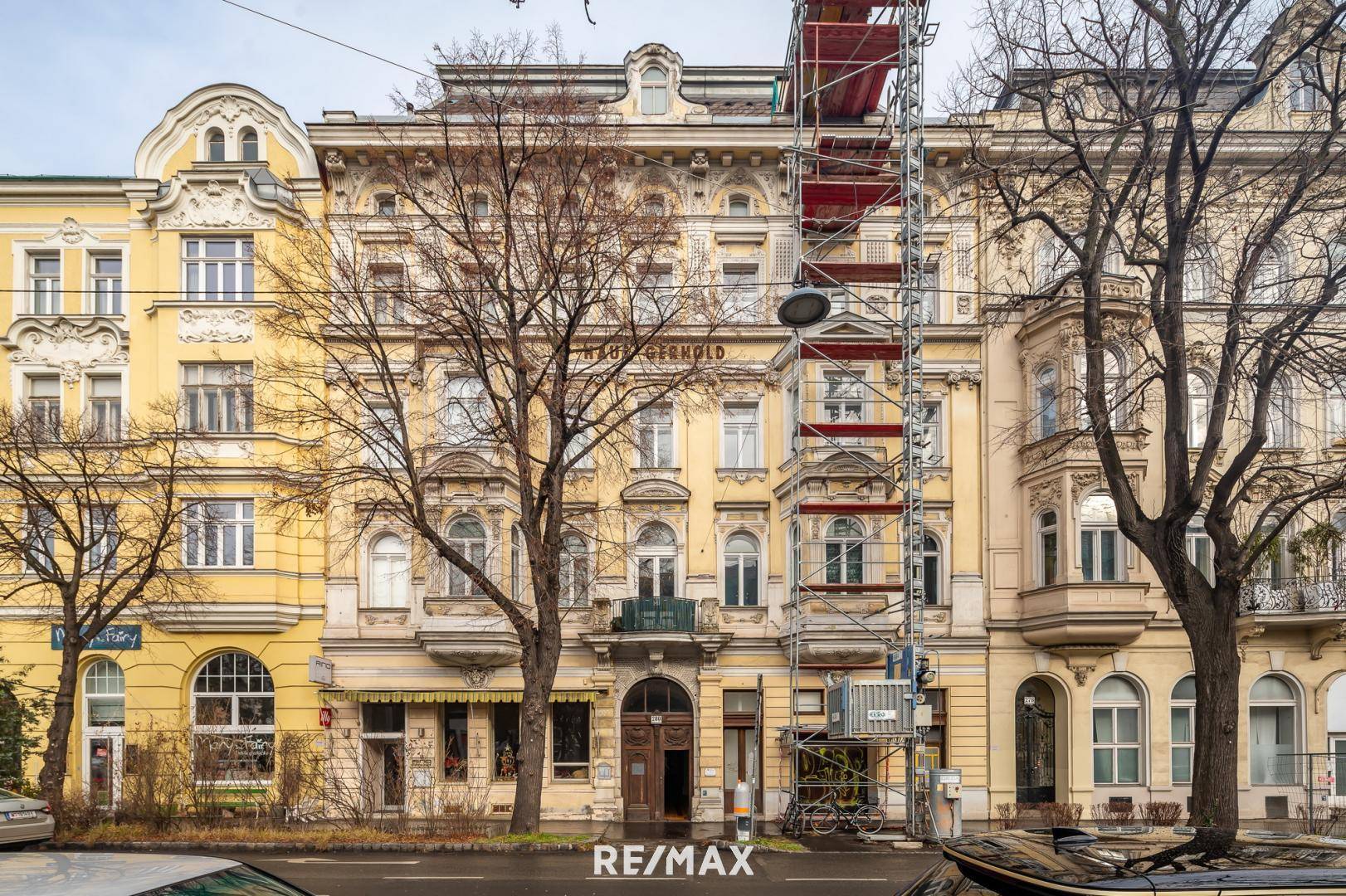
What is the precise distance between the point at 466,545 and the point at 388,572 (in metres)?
2.08

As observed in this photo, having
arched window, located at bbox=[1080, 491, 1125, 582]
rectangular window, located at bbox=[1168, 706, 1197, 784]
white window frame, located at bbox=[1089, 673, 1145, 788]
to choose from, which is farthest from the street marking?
rectangular window, located at bbox=[1168, 706, 1197, 784]

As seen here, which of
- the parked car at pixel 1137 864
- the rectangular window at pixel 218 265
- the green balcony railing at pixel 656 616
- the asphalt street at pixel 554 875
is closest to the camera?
the parked car at pixel 1137 864

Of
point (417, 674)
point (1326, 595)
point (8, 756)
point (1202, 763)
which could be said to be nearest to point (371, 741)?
point (417, 674)

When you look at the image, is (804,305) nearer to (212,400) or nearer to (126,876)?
(126,876)

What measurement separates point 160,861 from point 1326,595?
2464 cm

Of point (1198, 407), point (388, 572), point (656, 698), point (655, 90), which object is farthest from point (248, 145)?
point (1198, 407)

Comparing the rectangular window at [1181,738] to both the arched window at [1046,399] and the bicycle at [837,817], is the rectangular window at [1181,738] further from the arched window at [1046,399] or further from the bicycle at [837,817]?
the bicycle at [837,817]

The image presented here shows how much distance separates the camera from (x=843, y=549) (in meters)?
22.5

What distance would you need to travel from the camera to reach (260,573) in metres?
22.0

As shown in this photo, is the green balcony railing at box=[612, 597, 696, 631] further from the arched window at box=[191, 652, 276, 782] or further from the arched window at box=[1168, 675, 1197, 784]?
the arched window at box=[1168, 675, 1197, 784]

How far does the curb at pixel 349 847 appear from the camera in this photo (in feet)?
47.3

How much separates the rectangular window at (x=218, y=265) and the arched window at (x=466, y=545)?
750 cm

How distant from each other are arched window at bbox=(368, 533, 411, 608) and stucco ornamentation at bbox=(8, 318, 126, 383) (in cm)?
778

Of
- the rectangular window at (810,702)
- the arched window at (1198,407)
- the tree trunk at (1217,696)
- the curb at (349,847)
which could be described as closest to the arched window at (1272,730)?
the arched window at (1198,407)
